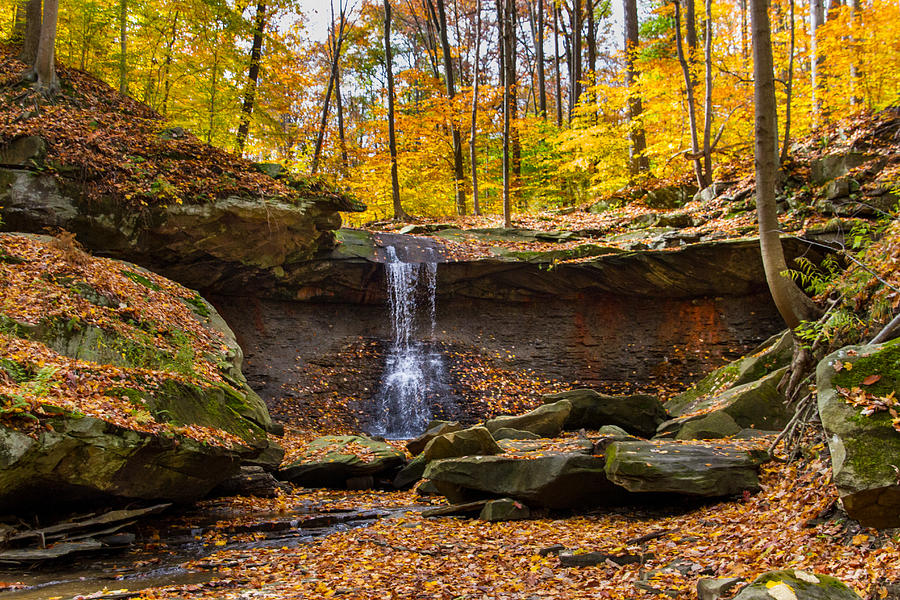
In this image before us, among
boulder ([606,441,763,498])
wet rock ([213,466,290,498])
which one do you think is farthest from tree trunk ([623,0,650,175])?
wet rock ([213,466,290,498])

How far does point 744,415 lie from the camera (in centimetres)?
851

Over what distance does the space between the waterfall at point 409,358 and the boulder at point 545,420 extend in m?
3.78

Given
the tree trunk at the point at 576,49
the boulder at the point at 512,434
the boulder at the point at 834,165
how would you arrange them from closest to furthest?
the boulder at the point at 512,434
the boulder at the point at 834,165
the tree trunk at the point at 576,49

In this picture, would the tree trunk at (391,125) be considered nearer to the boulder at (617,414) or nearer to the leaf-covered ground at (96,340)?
the leaf-covered ground at (96,340)

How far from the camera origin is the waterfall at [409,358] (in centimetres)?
1359

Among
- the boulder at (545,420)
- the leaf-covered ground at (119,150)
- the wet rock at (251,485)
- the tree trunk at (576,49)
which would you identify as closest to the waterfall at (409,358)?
the leaf-covered ground at (119,150)

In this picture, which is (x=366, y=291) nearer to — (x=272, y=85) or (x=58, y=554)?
(x=272, y=85)

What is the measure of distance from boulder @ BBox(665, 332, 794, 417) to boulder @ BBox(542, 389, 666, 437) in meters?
0.97

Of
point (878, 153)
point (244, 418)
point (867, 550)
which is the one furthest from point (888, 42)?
point (244, 418)

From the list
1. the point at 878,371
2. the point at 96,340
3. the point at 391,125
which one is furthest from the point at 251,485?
the point at 391,125

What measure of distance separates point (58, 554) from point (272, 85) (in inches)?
608

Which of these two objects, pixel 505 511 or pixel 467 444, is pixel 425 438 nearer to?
pixel 467 444

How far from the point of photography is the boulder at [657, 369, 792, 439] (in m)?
8.11

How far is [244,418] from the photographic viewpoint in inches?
→ 309
